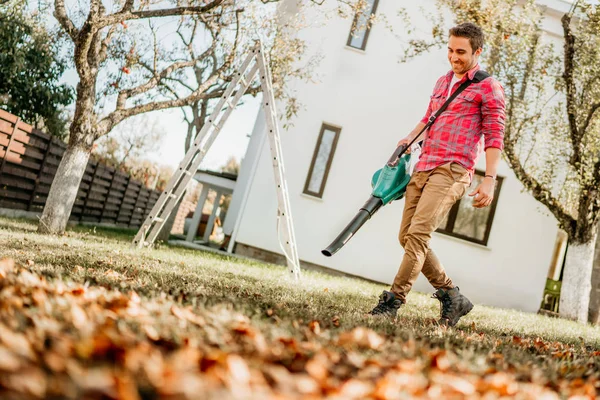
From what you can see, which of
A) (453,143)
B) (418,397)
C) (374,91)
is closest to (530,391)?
(418,397)

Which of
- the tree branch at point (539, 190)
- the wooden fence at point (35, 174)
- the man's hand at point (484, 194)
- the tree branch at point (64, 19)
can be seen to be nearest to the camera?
the man's hand at point (484, 194)

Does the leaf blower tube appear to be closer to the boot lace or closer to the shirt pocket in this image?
the shirt pocket

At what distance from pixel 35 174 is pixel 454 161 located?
30.2 ft

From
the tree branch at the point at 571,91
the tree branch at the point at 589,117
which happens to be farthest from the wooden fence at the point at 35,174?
the tree branch at the point at 589,117

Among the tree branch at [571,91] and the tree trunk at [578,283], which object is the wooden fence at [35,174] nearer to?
the tree branch at [571,91]

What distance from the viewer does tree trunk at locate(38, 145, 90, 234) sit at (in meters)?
7.73

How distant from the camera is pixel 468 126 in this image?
155 inches

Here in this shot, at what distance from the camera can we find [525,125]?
10328mm

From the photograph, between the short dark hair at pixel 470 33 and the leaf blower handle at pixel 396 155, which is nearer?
the short dark hair at pixel 470 33

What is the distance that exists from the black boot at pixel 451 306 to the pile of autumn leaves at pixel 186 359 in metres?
1.85

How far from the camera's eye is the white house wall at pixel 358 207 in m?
11.0

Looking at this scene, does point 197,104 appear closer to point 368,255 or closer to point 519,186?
point 368,255

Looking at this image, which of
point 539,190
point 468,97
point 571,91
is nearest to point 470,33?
point 468,97

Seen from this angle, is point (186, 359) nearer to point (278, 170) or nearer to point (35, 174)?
point (278, 170)
